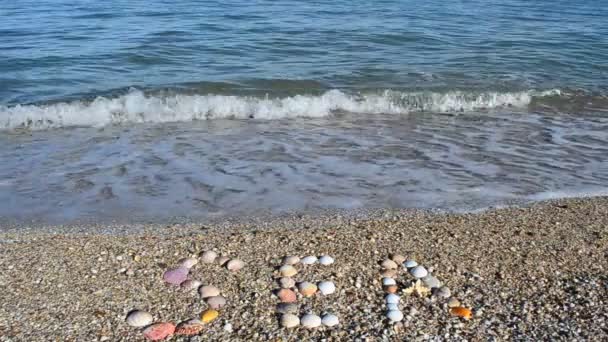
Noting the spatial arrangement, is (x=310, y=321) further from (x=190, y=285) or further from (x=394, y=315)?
(x=190, y=285)

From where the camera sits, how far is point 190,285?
12.0 ft

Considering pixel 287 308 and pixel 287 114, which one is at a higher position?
pixel 287 308

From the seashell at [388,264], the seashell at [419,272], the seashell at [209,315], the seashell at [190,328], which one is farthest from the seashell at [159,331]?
the seashell at [419,272]

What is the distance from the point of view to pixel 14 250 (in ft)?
14.2

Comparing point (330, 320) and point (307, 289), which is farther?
point (307, 289)

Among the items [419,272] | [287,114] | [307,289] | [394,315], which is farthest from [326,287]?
[287,114]

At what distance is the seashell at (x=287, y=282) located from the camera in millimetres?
3676

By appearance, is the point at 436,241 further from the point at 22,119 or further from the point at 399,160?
the point at 22,119

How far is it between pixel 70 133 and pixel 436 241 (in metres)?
5.60

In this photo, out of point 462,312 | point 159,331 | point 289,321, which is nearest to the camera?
point 159,331

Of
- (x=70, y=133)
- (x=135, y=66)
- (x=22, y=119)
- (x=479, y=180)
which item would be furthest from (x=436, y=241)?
(x=135, y=66)

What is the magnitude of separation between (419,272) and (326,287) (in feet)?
2.18

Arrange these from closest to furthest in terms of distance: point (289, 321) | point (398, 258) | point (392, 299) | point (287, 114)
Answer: point (289, 321) → point (392, 299) → point (398, 258) → point (287, 114)

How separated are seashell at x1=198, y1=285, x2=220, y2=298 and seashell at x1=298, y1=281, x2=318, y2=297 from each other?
1.65 feet
